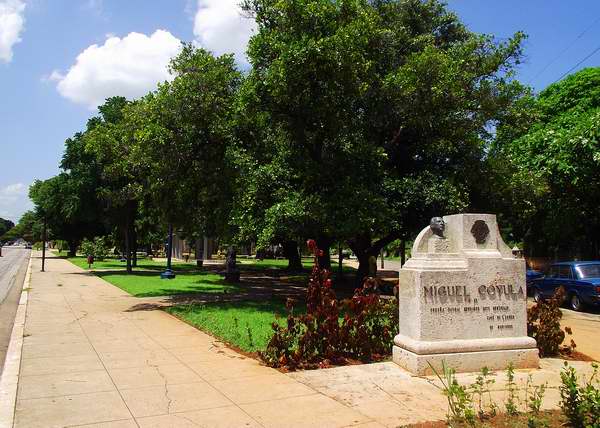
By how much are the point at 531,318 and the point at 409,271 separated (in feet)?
9.25

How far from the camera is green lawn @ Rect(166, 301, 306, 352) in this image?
982cm

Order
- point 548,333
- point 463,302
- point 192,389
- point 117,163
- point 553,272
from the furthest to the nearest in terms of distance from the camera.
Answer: point 117,163 → point 553,272 → point 548,333 → point 463,302 → point 192,389

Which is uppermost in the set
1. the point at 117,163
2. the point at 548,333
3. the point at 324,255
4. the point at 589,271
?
the point at 117,163

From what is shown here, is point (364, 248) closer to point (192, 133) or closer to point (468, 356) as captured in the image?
point (192, 133)

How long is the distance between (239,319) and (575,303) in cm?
1153

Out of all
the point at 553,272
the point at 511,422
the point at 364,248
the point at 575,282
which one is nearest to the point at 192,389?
the point at 511,422

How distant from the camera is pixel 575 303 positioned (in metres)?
17.6

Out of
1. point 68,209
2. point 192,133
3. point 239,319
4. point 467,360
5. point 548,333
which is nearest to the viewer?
point 467,360

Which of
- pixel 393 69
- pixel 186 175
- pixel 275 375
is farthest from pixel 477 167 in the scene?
pixel 275 375

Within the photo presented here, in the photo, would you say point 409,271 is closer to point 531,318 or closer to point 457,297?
point 457,297

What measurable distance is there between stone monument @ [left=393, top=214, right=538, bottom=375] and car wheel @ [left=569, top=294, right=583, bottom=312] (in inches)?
435

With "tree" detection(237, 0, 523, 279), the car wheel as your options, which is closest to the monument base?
"tree" detection(237, 0, 523, 279)

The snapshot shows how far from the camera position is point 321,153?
1623 cm

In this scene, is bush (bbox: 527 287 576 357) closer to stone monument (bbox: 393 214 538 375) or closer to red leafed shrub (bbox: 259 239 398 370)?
stone monument (bbox: 393 214 538 375)
